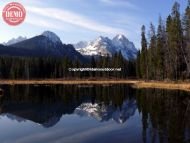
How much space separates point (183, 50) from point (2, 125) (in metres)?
73.8

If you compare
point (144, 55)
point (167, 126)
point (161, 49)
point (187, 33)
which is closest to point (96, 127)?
point (167, 126)

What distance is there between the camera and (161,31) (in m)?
113

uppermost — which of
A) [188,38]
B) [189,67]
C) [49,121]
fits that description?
[188,38]

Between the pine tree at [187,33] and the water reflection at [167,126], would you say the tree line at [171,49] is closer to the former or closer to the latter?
the pine tree at [187,33]

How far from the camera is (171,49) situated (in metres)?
98.9

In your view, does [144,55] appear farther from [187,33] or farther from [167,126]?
[167,126]

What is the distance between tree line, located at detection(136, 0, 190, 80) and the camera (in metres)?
94.6

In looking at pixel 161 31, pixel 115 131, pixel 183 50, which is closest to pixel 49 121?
pixel 115 131

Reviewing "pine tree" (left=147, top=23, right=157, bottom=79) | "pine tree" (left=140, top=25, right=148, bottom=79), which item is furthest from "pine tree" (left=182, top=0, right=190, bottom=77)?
"pine tree" (left=140, top=25, right=148, bottom=79)

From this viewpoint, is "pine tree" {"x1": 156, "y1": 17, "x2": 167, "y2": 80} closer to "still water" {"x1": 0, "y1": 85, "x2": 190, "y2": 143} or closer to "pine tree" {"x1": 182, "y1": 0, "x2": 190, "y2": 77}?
"pine tree" {"x1": 182, "y1": 0, "x2": 190, "y2": 77}

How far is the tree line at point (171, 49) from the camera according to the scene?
9462 cm

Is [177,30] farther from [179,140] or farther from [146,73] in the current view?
[179,140]

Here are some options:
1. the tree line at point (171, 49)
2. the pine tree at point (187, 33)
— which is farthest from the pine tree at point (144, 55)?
the pine tree at point (187, 33)

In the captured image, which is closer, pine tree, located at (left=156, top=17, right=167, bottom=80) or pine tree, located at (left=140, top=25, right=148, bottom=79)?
pine tree, located at (left=156, top=17, right=167, bottom=80)
